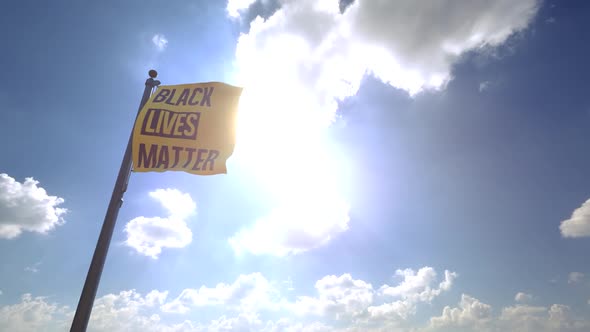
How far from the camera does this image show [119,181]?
779cm

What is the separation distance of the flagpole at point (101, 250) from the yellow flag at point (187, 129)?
1.36 ft

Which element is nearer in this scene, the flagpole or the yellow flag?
the flagpole

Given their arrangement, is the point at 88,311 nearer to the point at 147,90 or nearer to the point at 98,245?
the point at 98,245

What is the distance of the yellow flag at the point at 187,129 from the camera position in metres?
8.54

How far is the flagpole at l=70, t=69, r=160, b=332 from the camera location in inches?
243

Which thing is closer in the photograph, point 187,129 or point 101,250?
point 101,250

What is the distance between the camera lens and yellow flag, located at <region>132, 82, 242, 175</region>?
28.0ft

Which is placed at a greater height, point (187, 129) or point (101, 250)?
point (187, 129)

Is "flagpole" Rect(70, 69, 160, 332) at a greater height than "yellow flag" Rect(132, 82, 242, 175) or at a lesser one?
lesser

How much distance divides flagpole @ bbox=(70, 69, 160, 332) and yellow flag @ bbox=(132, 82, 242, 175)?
1.36 ft

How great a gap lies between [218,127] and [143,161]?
245 centimetres

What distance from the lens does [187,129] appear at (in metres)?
8.99

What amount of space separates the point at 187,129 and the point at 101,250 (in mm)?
4052

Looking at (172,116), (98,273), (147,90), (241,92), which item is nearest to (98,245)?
(98,273)
